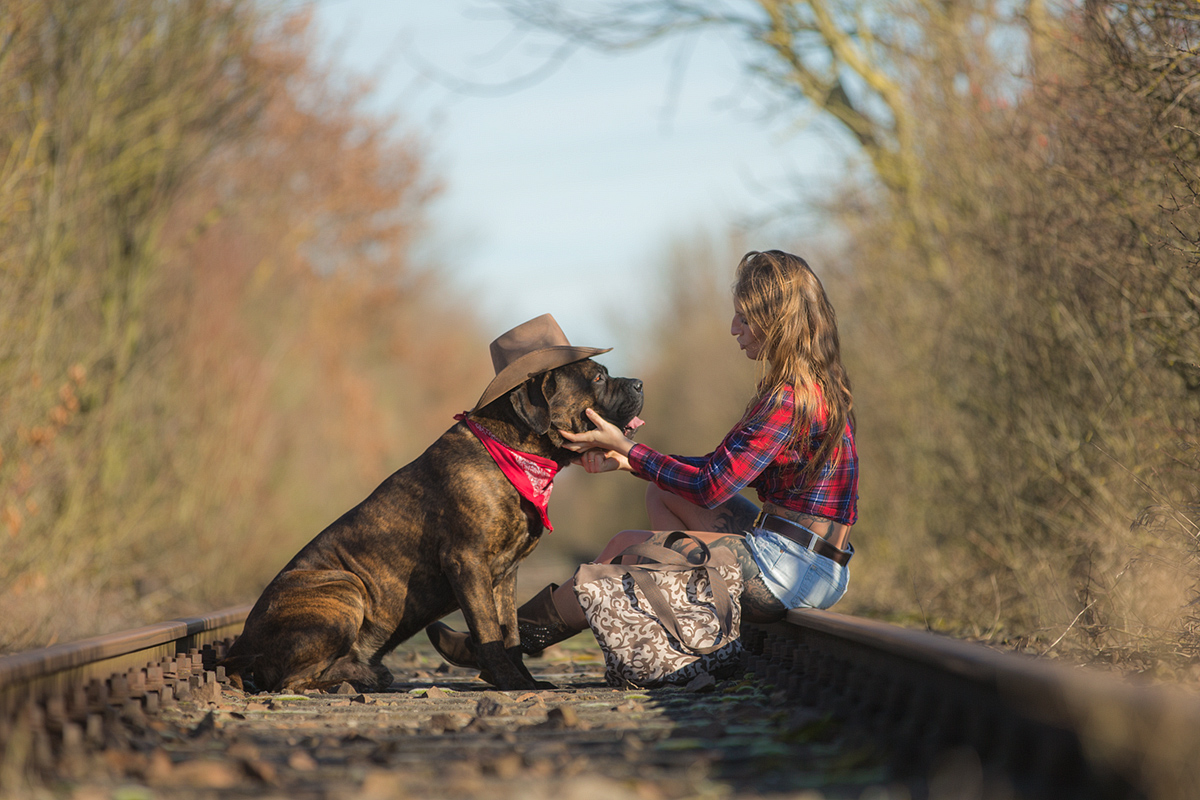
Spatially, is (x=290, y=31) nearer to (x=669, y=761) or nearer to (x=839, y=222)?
(x=839, y=222)

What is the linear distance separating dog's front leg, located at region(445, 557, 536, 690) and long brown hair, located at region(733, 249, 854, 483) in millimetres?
1339

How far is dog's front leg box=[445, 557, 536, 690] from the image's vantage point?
4.41m

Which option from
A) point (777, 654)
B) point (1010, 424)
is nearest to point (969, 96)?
point (1010, 424)

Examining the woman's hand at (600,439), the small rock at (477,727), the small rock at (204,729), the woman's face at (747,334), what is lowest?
the small rock at (477,727)

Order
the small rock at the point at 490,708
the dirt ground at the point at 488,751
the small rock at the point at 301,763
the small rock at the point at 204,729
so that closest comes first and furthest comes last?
the dirt ground at the point at 488,751, the small rock at the point at 301,763, the small rock at the point at 204,729, the small rock at the point at 490,708

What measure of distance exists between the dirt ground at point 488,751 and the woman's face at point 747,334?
1.44 meters

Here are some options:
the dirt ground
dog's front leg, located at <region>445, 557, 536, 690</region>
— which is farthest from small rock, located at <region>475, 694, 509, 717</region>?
dog's front leg, located at <region>445, 557, 536, 690</region>

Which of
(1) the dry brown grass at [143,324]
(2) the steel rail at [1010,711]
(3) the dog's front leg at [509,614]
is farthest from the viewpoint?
(1) the dry brown grass at [143,324]

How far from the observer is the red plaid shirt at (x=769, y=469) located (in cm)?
435

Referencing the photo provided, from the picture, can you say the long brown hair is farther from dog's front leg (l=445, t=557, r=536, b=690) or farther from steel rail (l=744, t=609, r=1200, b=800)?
dog's front leg (l=445, t=557, r=536, b=690)

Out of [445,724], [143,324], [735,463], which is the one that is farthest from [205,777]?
[143,324]

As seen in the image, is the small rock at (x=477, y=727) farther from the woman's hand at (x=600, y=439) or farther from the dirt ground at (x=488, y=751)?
the woman's hand at (x=600, y=439)

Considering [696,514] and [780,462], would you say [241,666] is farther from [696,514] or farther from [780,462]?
[780,462]

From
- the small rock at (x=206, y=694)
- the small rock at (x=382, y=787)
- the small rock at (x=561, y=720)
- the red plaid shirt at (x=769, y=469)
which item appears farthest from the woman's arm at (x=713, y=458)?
the small rock at (x=382, y=787)
